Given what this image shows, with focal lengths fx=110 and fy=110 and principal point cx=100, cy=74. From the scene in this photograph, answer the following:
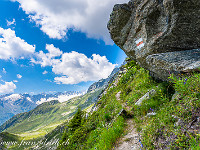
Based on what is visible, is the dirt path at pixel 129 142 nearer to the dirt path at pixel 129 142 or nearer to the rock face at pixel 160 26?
the dirt path at pixel 129 142

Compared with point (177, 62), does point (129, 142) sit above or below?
below

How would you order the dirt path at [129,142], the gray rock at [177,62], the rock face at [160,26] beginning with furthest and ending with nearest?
the rock face at [160,26]
the gray rock at [177,62]
the dirt path at [129,142]

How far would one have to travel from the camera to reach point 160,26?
817 centimetres

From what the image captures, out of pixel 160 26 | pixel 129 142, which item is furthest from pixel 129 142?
pixel 160 26

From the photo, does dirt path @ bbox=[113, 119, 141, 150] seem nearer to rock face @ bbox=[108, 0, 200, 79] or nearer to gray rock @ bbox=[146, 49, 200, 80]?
gray rock @ bbox=[146, 49, 200, 80]

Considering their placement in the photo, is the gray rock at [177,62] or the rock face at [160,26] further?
the rock face at [160,26]

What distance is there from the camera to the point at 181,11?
22.4 ft

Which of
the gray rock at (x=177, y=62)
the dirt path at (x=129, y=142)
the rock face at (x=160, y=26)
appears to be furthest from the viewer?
the rock face at (x=160, y=26)

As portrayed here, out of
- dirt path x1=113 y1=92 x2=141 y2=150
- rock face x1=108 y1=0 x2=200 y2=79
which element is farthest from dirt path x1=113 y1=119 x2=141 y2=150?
rock face x1=108 y1=0 x2=200 y2=79

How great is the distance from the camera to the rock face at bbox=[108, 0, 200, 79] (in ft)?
22.5

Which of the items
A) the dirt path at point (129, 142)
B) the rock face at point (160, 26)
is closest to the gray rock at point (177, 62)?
the rock face at point (160, 26)

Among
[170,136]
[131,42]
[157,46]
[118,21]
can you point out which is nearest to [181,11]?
[157,46]

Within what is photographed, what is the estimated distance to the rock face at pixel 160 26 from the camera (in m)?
6.85

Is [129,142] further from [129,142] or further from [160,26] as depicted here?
[160,26]
